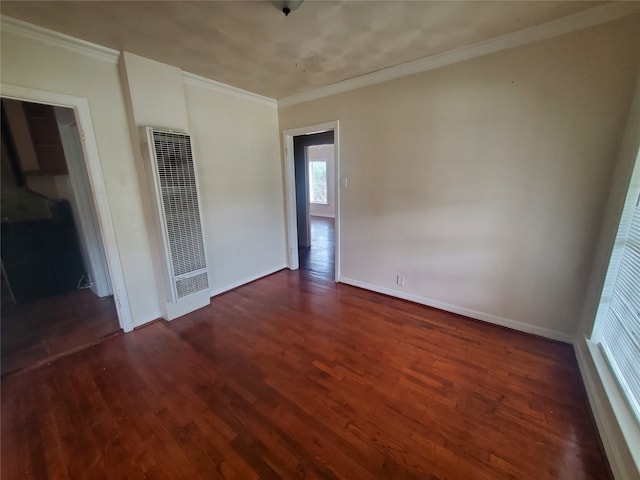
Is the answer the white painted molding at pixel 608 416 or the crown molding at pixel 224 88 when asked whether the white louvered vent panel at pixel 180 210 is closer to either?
the crown molding at pixel 224 88

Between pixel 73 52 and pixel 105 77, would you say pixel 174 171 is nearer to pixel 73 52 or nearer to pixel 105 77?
pixel 105 77

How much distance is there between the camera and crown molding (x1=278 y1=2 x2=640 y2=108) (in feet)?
5.66

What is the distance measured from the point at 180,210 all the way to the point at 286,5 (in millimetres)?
1993

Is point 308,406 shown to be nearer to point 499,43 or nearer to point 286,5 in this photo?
point 286,5

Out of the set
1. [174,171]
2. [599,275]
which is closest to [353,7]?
[174,171]

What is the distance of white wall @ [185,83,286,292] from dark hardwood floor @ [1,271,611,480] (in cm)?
115

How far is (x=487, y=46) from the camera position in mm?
2150

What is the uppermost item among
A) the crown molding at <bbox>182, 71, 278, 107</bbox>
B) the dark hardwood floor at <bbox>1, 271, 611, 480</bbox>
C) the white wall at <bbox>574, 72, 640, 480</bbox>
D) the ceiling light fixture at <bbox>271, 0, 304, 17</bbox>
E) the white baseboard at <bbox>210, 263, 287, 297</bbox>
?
the crown molding at <bbox>182, 71, 278, 107</bbox>

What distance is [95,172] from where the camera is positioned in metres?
2.24

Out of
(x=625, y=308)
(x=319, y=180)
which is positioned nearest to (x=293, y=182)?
(x=625, y=308)

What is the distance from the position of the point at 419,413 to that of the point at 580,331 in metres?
1.62

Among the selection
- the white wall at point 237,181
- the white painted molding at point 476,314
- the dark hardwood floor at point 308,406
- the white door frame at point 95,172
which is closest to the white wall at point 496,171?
the white painted molding at point 476,314

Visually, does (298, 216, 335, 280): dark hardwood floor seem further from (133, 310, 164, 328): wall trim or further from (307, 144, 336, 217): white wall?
(133, 310, 164, 328): wall trim

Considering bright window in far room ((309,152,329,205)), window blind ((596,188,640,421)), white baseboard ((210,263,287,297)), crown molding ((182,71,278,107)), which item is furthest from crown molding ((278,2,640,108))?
bright window in far room ((309,152,329,205))
